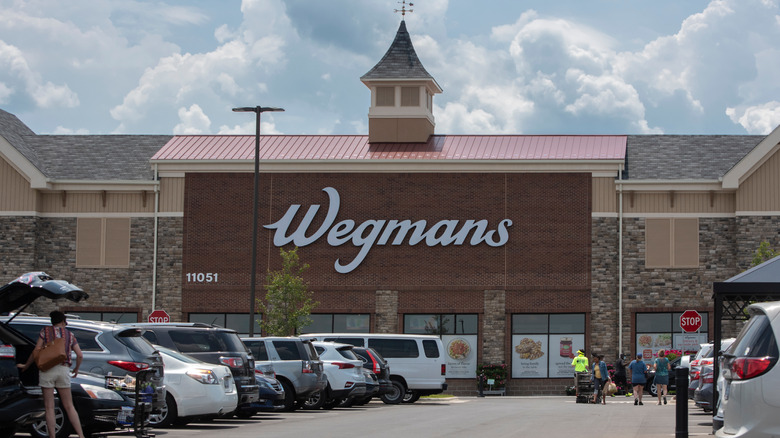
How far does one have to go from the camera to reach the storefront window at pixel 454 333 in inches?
1652

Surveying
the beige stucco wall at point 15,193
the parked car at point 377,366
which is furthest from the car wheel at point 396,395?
the beige stucco wall at point 15,193

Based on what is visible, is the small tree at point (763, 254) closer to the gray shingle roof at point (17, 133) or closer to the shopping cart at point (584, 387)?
the shopping cart at point (584, 387)

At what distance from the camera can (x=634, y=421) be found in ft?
70.6

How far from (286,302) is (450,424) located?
64.7 feet

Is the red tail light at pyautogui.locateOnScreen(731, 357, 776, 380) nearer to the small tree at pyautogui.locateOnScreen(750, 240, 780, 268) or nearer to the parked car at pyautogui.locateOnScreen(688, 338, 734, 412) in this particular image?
the parked car at pyautogui.locateOnScreen(688, 338, 734, 412)

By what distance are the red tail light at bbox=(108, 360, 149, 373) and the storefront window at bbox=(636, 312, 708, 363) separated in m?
28.7

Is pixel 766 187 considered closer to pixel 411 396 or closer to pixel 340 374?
pixel 411 396

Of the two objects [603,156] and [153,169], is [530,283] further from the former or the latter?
[153,169]

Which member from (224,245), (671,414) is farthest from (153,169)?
(671,414)

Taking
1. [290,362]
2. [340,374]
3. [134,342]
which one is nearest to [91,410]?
[134,342]

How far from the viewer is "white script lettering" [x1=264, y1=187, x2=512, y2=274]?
42.4 m

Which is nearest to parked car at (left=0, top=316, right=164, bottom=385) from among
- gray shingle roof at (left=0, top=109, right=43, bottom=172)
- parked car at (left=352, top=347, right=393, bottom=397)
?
parked car at (left=352, top=347, right=393, bottom=397)

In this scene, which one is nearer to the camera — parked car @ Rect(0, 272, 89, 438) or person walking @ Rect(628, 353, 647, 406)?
parked car @ Rect(0, 272, 89, 438)

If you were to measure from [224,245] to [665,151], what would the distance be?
18.5 metres
